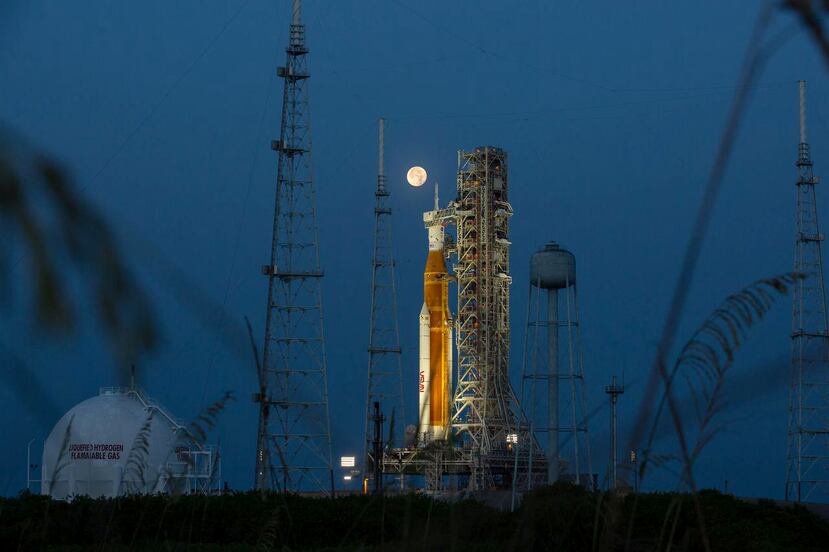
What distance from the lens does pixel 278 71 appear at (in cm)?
3903

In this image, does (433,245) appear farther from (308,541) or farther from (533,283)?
(308,541)

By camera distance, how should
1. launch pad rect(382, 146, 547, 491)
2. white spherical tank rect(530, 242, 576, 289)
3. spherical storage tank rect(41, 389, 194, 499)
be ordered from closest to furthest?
spherical storage tank rect(41, 389, 194, 499)
white spherical tank rect(530, 242, 576, 289)
launch pad rect(382, 146, 547, 491)

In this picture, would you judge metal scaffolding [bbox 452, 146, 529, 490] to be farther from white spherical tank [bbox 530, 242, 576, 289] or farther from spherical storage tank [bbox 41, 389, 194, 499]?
spherical storage tank [bbox 41, 389, 194, 499]

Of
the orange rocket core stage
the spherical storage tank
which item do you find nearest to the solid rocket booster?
the orange rocket core stage

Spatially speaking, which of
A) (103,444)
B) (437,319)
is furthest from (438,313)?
(103,444)

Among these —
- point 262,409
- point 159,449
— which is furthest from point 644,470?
point 159,449

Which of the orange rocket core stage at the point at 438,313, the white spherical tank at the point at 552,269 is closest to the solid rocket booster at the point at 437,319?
the orange rocket core stage at the point at 438,313

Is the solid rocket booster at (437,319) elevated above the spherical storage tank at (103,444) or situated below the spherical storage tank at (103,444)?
above

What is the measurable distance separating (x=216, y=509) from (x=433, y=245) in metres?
40.9

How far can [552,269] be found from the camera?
152 feet

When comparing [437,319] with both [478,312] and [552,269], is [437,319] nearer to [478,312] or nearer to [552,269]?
[478,312]

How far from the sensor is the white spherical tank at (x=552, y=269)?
46188mm

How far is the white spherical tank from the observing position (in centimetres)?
4619

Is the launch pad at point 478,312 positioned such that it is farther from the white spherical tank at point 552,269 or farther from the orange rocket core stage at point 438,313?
the white spherical tank at point 552,269
